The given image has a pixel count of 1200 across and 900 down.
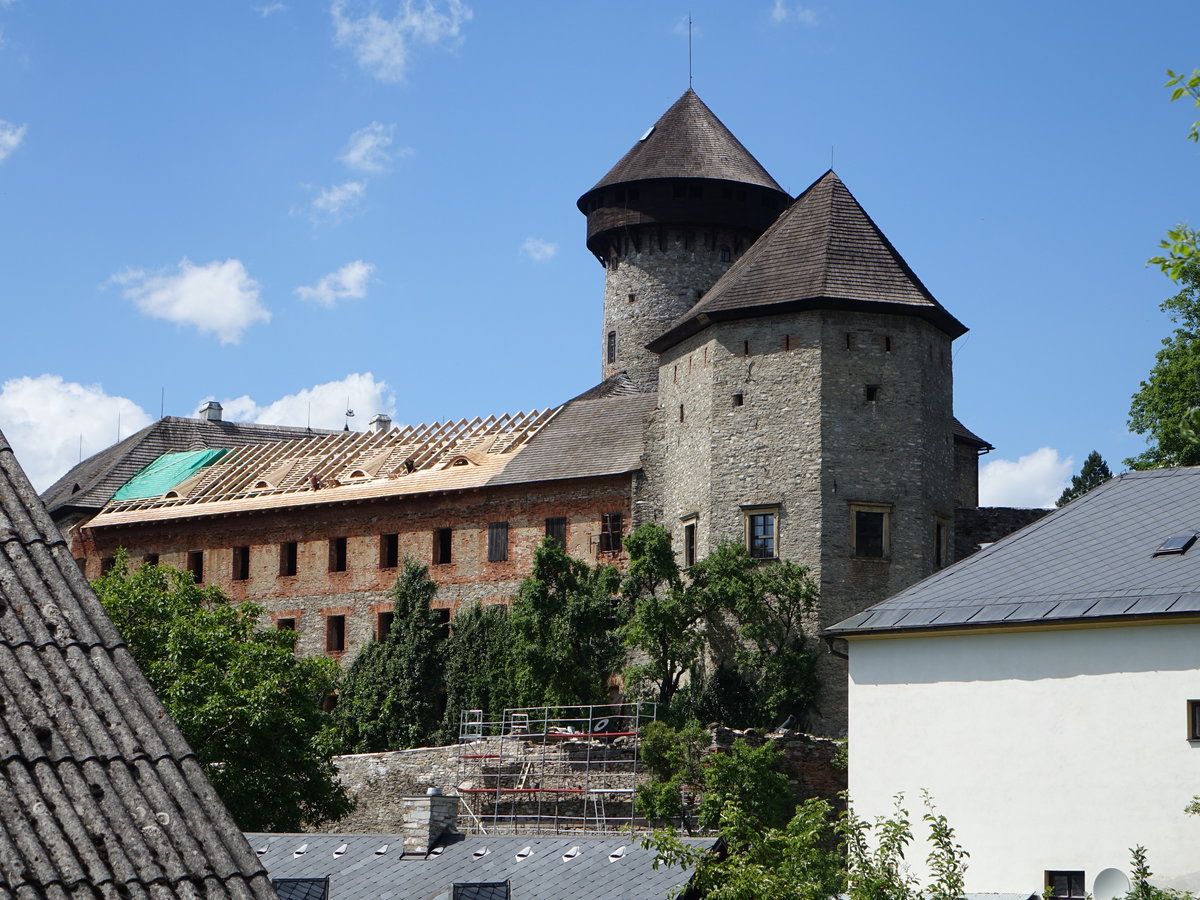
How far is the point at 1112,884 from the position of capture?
20.3m

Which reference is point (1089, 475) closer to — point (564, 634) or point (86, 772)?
point (564, 634)

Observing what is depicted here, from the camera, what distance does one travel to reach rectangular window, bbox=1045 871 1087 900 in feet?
70.7

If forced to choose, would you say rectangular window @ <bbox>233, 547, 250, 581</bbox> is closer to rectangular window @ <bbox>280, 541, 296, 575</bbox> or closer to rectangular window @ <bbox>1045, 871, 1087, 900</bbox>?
rectangular window @ <bbox>280, 541, 296, 575</bbox>

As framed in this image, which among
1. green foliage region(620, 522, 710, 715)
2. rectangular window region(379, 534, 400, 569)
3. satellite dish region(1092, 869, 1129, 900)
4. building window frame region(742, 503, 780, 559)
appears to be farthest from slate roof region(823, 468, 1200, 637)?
rectangular window region(379, 534, 400, 569)

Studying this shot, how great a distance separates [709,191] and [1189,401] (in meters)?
19.3

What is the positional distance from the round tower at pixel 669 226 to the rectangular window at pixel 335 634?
11945mm

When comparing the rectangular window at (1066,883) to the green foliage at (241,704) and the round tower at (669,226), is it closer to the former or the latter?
the green foliage at (241,704)

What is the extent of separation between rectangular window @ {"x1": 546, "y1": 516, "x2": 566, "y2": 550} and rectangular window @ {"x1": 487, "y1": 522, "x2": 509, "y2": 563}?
1378 millimetres

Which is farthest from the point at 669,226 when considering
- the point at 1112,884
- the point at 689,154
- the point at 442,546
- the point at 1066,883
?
the point at 1112,884

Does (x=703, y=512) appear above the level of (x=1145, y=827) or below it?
above

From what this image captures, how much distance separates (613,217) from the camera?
5612 centimetres

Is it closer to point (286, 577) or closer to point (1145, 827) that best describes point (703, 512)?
point (286, 577)

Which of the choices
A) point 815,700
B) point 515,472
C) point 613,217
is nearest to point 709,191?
point 613,217

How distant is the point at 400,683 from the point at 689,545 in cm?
931
